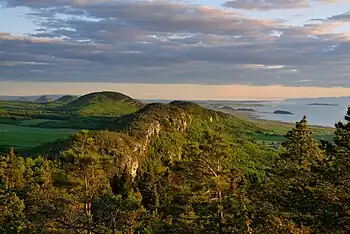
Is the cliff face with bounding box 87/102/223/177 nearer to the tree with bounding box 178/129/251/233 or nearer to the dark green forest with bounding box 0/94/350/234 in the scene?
the dark green forest with bounding box 0/94/350/234

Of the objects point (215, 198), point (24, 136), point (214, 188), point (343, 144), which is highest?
point (343, 144)

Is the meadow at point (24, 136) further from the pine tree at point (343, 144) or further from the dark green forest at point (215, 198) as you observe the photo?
the pine tree at point (343, 144)

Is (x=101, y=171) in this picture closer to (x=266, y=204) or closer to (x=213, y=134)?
(x=213, y=134)

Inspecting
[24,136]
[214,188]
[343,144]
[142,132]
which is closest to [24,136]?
[24,136]

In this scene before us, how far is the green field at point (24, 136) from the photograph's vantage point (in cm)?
14265

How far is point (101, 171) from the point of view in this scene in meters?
33.0

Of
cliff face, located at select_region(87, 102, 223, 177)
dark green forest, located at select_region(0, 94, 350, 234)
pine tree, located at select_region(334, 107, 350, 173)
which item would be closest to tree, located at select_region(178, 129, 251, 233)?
dark green forest, located at select_region(0, 94, 350, 234)

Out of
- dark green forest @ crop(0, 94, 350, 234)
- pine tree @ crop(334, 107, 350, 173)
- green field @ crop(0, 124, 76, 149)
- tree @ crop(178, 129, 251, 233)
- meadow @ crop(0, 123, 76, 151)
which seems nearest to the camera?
dark green forest @ crop(0, 94, 350, 234)

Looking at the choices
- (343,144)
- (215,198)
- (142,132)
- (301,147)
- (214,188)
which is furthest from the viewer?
(142,132)

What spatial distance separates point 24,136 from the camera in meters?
160

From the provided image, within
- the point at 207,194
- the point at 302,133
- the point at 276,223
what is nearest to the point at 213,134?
the point at 207,194

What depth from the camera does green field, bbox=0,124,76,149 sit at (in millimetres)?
142650

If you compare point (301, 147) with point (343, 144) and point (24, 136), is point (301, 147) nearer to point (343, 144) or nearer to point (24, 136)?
point (343, 144)

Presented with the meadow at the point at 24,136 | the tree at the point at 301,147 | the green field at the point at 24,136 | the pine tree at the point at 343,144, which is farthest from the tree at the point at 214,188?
the green field at the point at 24,136
